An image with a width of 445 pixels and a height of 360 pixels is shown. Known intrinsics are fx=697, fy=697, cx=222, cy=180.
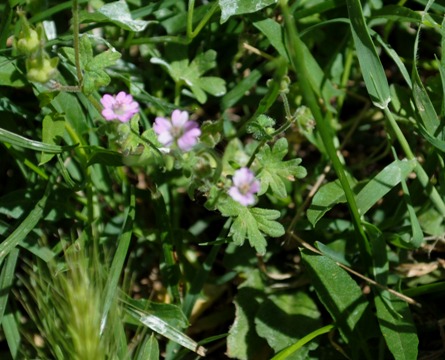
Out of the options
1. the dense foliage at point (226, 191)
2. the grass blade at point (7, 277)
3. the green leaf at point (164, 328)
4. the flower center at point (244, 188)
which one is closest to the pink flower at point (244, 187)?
the flower center at point (244, 188)

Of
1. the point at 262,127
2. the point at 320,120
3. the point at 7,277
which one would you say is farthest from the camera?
the point at 7,277

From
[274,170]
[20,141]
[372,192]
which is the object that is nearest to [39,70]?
[20,141]

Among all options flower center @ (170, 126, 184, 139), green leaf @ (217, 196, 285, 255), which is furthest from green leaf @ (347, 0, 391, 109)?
flower center @ (170, 126, 184, 139)

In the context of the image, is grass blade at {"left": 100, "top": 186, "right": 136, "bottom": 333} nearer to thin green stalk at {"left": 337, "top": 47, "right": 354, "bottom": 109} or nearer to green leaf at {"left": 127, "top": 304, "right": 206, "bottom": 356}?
green leaf at {"left": 127, "top": 304, "right": 206, "bottom": 356}

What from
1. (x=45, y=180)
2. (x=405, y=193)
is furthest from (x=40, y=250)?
(x=405, y=193)

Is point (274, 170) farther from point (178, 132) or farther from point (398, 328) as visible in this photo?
point (398, 328)

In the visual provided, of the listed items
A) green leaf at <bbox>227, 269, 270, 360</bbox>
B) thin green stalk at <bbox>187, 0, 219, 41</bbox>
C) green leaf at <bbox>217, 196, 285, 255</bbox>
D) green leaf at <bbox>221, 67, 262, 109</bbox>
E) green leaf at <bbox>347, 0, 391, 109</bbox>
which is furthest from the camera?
green leaf at <bbox>221, 67, 262, 109</bbox>
